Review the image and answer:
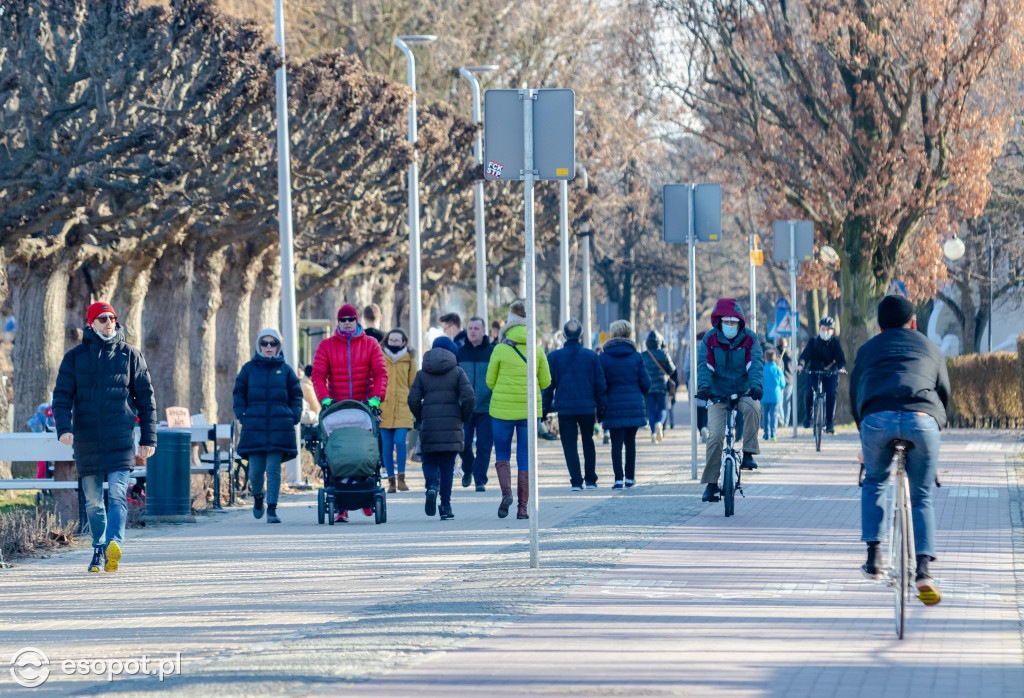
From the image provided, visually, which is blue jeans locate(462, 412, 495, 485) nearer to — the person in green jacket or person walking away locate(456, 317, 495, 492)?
person walking away locate(456, 317, 495, 492)

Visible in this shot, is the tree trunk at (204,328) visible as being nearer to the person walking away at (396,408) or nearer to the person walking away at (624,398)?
the person walking away at (396,408)

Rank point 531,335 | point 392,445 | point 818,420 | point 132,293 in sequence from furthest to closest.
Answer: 1. point 818,420
2. point 132,293
3. point 392,445
4. point 531,335

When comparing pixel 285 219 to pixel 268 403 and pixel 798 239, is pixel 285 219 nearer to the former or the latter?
pixel 268 403

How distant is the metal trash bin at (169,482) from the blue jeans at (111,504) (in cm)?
340

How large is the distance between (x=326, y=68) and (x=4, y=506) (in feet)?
25.4

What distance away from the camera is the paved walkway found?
7121 millimetres

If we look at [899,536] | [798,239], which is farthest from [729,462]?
[798,239]

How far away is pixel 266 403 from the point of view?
1484 cm

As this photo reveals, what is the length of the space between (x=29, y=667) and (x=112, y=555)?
3.81m

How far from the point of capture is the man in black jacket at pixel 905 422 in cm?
853

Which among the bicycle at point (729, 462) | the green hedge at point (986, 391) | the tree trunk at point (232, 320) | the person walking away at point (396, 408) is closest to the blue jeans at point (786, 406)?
the green hedge at point (986, 391)

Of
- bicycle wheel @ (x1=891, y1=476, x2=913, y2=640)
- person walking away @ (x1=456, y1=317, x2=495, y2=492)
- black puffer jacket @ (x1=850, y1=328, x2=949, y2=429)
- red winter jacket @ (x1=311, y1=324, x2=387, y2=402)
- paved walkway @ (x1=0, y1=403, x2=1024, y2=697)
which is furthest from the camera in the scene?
person walking away @ (x1=456, y1=317, x2=495, y2=492)

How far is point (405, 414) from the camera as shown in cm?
1798

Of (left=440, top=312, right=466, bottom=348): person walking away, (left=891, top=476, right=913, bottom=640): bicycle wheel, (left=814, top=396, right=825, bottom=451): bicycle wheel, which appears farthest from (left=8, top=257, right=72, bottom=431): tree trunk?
(left=891, top=476, right=913, bottom=640): bicycle wheel
